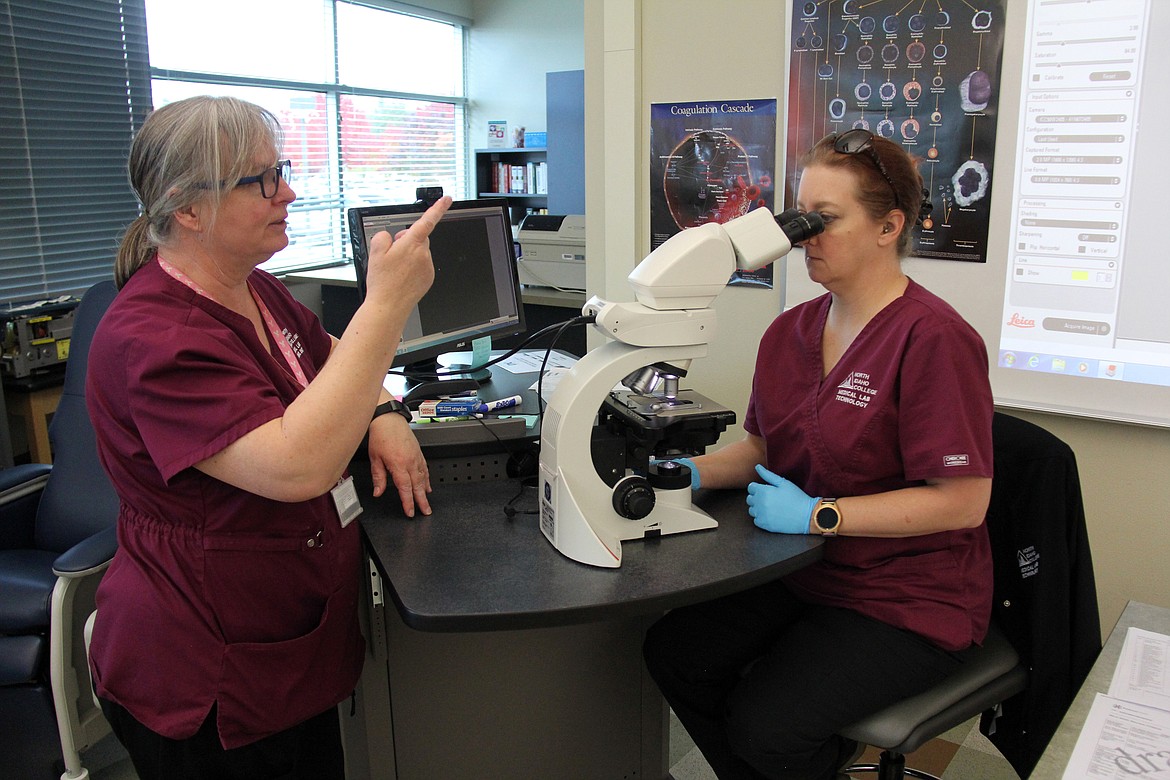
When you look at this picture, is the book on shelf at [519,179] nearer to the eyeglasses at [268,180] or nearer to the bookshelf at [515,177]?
the bookshelf at [515,177]

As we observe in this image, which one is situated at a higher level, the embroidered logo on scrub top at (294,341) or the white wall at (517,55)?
the white wall at (517,55)

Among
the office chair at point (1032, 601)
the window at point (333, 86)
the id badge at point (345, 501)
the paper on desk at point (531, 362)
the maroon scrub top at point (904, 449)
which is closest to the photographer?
the id badge at point (345, 501)

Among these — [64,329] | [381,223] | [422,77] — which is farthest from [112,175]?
[422,77]

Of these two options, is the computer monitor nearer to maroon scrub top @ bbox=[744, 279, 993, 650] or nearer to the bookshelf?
maroon scrub top @ bbox=[744, 279, 993, 650]

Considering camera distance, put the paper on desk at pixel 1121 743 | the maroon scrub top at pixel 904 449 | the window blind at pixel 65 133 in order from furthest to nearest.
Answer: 1. the window blind at pixel 65 133
2. the maroon scrub top at pixel 904 449
3. the paper on desk at pixel 1121 743

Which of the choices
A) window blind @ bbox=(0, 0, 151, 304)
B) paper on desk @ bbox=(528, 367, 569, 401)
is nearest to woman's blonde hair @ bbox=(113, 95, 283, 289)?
paper on desk @ bbox=(528, 367, 569, 401)

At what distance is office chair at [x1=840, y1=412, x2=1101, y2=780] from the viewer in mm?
1455

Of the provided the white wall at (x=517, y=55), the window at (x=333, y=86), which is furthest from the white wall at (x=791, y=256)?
the white wall at (x=517, y=55)

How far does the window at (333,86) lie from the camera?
4.98 meters

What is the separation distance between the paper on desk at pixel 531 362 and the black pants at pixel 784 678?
3.32 feet

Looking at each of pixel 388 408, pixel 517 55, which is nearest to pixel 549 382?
pixel 388 408

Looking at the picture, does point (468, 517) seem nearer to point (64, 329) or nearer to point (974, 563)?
point (974, 563)

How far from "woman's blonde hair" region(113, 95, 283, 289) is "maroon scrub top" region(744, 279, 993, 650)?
985 millimetres

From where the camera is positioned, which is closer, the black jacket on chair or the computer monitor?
the black jacket on chair
